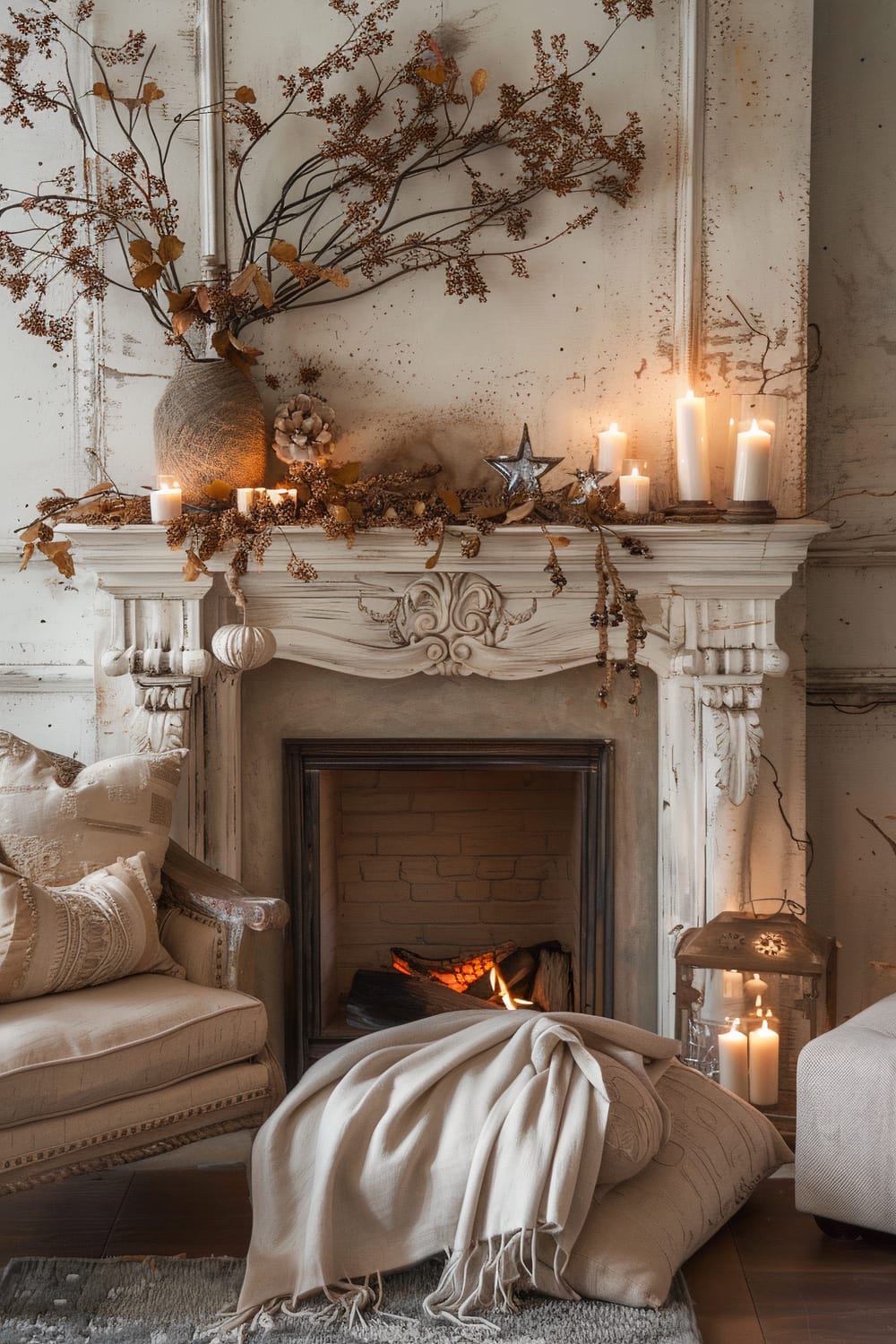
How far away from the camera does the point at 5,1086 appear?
1870 mm

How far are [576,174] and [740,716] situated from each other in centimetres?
129

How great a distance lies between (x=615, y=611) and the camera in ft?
8.07

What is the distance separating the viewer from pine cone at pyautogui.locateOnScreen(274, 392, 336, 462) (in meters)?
2.66

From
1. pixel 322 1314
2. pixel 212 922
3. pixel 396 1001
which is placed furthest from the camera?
pixel 396 1001

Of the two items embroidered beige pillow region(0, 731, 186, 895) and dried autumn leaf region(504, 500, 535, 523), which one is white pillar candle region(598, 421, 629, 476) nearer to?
dried autumn leaf region(504, 500, 535, 523)

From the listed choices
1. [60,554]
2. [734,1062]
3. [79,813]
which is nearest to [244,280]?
[60,554]

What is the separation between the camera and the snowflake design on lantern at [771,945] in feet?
7.75

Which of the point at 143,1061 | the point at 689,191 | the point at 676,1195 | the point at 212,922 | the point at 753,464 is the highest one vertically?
the point at 689,191

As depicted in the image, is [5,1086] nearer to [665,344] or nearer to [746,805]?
[746,805]

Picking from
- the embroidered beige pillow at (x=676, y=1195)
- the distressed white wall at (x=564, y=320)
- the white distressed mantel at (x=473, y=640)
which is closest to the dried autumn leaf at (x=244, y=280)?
the distressed white wall at (x=564, y=320)

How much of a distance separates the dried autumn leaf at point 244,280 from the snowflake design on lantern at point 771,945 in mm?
1726

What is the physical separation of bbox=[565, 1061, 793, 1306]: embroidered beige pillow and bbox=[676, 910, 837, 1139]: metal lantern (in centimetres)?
12

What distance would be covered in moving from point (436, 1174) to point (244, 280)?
180cm

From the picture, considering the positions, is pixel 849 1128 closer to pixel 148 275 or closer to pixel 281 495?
pixel 281 495
